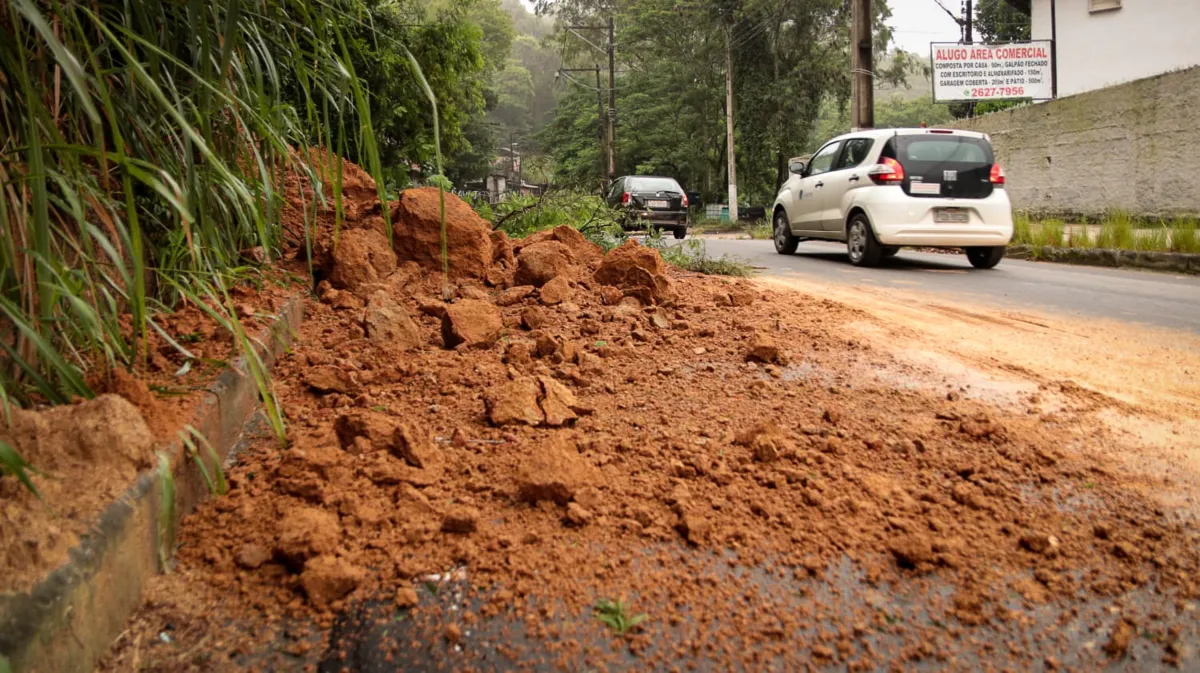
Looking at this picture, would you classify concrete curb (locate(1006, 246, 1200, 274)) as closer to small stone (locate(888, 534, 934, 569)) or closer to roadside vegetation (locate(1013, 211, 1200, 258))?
roadside vegetation (locate(1013, 211, 1200, 258))

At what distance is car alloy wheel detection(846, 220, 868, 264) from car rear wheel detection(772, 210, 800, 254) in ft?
5.63

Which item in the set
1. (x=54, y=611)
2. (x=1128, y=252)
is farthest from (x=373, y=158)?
(x=1128, y=252)

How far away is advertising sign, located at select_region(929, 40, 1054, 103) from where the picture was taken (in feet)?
60.2

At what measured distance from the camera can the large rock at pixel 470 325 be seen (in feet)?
10.0

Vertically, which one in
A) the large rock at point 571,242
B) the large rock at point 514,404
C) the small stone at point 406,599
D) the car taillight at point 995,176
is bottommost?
the small stone at point 406,599

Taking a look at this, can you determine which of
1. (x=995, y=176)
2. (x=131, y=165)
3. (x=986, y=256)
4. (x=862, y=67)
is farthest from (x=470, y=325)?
(x=862, y=67)

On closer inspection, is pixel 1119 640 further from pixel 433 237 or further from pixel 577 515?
pixel 433 237

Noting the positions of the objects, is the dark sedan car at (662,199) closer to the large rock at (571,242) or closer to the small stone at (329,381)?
the large rock at (571,242)

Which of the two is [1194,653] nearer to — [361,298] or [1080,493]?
[1080,493]

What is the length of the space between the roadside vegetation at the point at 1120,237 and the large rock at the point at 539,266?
8346 millimetres

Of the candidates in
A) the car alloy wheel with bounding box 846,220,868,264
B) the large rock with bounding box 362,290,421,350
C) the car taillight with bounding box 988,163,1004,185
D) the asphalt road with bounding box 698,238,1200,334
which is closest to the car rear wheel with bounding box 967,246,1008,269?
the asphalt road with bounding box 698,238,1200,334

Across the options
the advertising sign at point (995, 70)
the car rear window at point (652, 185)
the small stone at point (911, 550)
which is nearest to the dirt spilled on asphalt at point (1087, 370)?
the small stone at point (911, 550)

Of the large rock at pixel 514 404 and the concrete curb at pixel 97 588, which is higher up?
the large rock at pixel 514 404

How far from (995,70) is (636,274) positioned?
58.6 ft
